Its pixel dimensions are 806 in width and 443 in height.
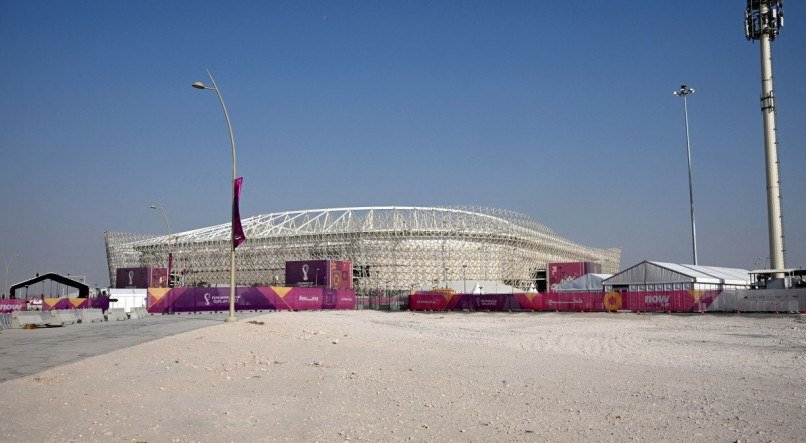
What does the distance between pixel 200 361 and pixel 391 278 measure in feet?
270

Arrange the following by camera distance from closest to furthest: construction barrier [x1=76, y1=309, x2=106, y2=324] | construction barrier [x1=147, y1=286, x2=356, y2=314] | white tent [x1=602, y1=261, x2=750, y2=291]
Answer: construction barrier [x1=76, y1=309, x2=106, y2=324] < construction barrier [x1=147, y1=286, x2=356, y2=314] < white tent [x1=602, y1=261, x2=750, y2=291]

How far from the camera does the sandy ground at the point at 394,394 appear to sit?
25.6 feet

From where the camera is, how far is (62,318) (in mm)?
28688

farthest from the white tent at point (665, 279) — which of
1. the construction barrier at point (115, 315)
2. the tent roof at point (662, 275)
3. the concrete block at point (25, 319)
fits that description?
the concrete block at point (25, 319)

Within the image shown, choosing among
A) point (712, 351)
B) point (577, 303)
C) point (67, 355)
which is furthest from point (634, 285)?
point (67, 355)

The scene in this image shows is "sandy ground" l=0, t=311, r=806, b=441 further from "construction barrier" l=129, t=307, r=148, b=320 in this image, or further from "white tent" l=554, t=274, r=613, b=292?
"white tent" l=554, t=274, r=613, b=292

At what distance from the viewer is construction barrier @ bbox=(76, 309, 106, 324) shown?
30.4 m

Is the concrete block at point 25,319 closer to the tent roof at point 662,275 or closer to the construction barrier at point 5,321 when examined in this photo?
the construction barrier at point 5,321

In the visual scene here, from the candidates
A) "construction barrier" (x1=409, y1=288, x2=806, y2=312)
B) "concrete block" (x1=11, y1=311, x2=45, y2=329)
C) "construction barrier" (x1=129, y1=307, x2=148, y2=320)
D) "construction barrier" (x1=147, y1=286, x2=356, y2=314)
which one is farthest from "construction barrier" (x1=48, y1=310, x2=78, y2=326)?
"construction barrier" (x1=409, y1=288, x2=806, y2=312)

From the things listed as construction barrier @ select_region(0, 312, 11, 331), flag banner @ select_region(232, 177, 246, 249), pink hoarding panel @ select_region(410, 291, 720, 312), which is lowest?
pink hoarding panel @ select_region(410, 291, 720, 312)

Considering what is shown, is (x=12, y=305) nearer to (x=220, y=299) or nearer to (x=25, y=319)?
(x=220, y=299)

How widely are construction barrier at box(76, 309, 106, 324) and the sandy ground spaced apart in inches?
614

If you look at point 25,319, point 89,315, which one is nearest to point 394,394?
point 25,319

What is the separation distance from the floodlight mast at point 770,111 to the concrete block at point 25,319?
51.3 metres
